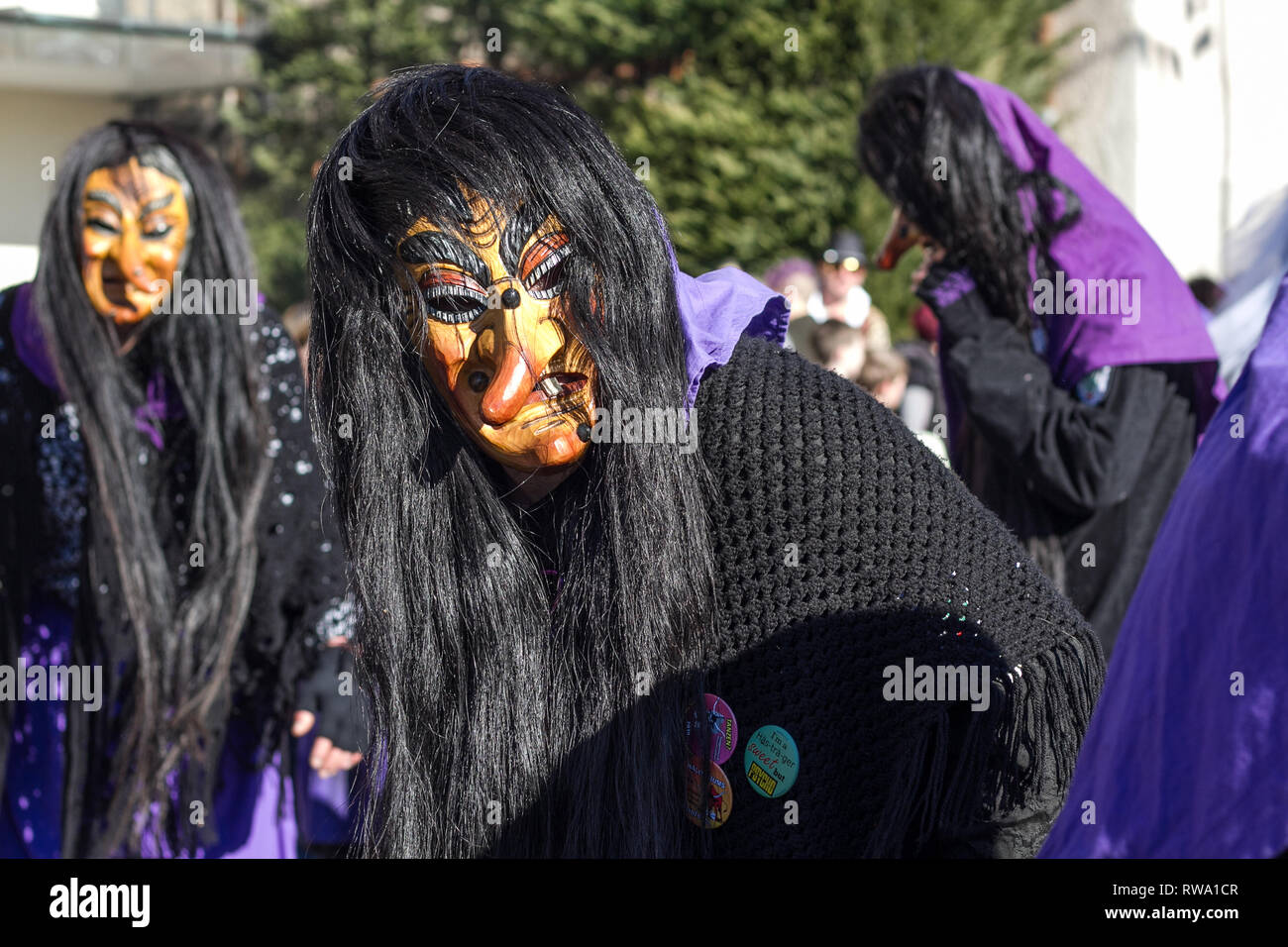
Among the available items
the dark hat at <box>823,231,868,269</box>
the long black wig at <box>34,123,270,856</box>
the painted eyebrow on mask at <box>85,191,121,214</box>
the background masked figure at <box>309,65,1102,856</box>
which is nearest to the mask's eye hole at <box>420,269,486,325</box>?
the background masked figure at <box>309,65,1102,856</box>

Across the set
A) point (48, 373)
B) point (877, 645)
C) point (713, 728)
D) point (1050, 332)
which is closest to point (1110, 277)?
point (1050, 332)

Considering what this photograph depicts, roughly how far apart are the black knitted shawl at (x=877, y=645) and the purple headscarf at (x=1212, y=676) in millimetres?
319

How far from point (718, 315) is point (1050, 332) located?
1159mm

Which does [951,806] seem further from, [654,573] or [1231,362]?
[1231,362]

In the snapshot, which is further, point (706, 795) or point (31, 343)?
point (31, 343)

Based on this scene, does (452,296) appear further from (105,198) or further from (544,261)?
(105,198)

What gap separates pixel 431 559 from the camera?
168 cm

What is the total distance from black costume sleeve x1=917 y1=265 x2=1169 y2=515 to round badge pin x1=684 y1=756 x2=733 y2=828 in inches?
45.0

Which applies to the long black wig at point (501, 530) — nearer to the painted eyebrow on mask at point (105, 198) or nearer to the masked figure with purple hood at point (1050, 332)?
the masked figure with purple hood at point (1050, 332)

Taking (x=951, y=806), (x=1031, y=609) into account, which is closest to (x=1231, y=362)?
(x=1031, y=609)

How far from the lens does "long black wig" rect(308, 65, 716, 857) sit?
5.07 ft

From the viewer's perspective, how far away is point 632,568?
1.56 m
